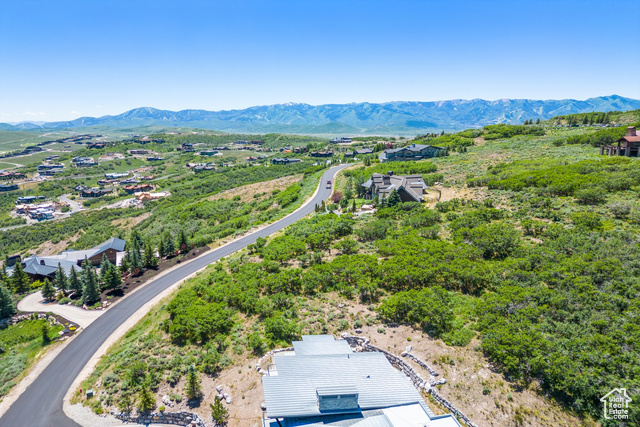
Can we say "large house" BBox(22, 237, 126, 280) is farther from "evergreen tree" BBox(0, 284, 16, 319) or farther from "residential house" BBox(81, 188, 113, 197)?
"residential house" BBox(81, 188, 113, 197)

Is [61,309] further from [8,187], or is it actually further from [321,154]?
[8,187]

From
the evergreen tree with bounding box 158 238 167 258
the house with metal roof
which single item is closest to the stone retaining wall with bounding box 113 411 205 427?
the house with metal roof

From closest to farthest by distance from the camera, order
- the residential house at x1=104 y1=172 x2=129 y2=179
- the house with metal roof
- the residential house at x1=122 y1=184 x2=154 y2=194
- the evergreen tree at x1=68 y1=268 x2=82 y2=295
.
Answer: the house with metal roof, the evergreen tree at x1=68 y1=268 x2=82 y2=295, the residential house at x1=122 y1=184 x2=154 y2=194, the residential house at x1=104 y1=172 x2=129 y2=179

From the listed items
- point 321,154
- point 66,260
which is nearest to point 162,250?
point 66,260

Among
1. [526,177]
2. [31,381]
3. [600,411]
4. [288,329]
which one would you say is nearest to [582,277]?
[600,411]

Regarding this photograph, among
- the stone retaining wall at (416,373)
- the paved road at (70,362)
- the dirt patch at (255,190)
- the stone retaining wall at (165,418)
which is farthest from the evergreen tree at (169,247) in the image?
the dirt patch at (255,190)
